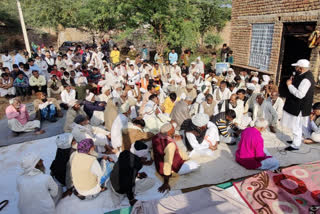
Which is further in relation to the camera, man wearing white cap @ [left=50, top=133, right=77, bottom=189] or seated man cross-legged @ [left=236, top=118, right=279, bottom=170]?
seated man cross-legged @ [left=236, top=118, right=279, bottom=170]

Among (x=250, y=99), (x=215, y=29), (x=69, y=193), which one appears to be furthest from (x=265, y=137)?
(x=215, y=29)

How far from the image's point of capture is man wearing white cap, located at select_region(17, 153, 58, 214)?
2832 mm

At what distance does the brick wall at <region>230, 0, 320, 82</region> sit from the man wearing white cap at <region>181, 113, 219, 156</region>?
4407mm

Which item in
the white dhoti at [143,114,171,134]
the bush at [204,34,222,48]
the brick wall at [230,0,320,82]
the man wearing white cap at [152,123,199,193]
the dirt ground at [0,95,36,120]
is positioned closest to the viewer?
the man wearing white cap at [152,123,199,193]

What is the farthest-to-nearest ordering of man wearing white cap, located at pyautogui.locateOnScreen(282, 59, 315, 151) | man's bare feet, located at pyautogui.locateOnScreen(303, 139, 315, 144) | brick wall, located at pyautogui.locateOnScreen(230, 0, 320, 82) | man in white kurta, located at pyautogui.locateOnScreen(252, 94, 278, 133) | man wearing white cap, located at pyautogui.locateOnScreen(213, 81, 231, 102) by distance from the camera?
brick wall, located at pyautogui.locateOnScreen(230, 0, 320, 82) < man wearing white cap, located at pyautogui.locateOnScreen(213, 81, 231, 102) < man in white kurta, located at pyautogui.locateOnScreen(252, 94, 278, 133) < man's bare feet, located at pyautogui.locateOnScreen(303, 139, 315, 144) < man wearing white cap, located at pyautogui.locateOnScreen(282, 59, 315, 151)

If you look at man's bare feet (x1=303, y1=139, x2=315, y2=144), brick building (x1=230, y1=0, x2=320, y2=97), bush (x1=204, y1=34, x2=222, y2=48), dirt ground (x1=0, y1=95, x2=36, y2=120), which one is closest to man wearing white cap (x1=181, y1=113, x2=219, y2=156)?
man's bare feet (x1=303, y1=139, x2=315, y2=144)

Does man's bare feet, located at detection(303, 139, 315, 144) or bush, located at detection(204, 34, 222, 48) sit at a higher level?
bush, located at detection(204, 34, 222, 48)

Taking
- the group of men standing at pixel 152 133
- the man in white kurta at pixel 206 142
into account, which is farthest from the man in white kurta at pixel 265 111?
the man in white kurta at pixel 206 142

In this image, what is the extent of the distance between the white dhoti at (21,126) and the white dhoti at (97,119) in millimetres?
1384

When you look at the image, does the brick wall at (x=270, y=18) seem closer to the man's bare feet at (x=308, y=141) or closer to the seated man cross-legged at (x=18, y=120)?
the man's bare feet at (x=308, y=141)

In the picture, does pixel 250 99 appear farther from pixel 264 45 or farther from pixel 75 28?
pixel 75 28

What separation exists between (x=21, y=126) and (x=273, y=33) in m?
8.27

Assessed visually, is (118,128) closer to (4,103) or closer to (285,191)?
(285,191)

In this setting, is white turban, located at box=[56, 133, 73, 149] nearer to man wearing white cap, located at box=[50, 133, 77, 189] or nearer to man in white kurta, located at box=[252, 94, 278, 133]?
man wearing white cap, located at box=[50, 133, 77, 189]
